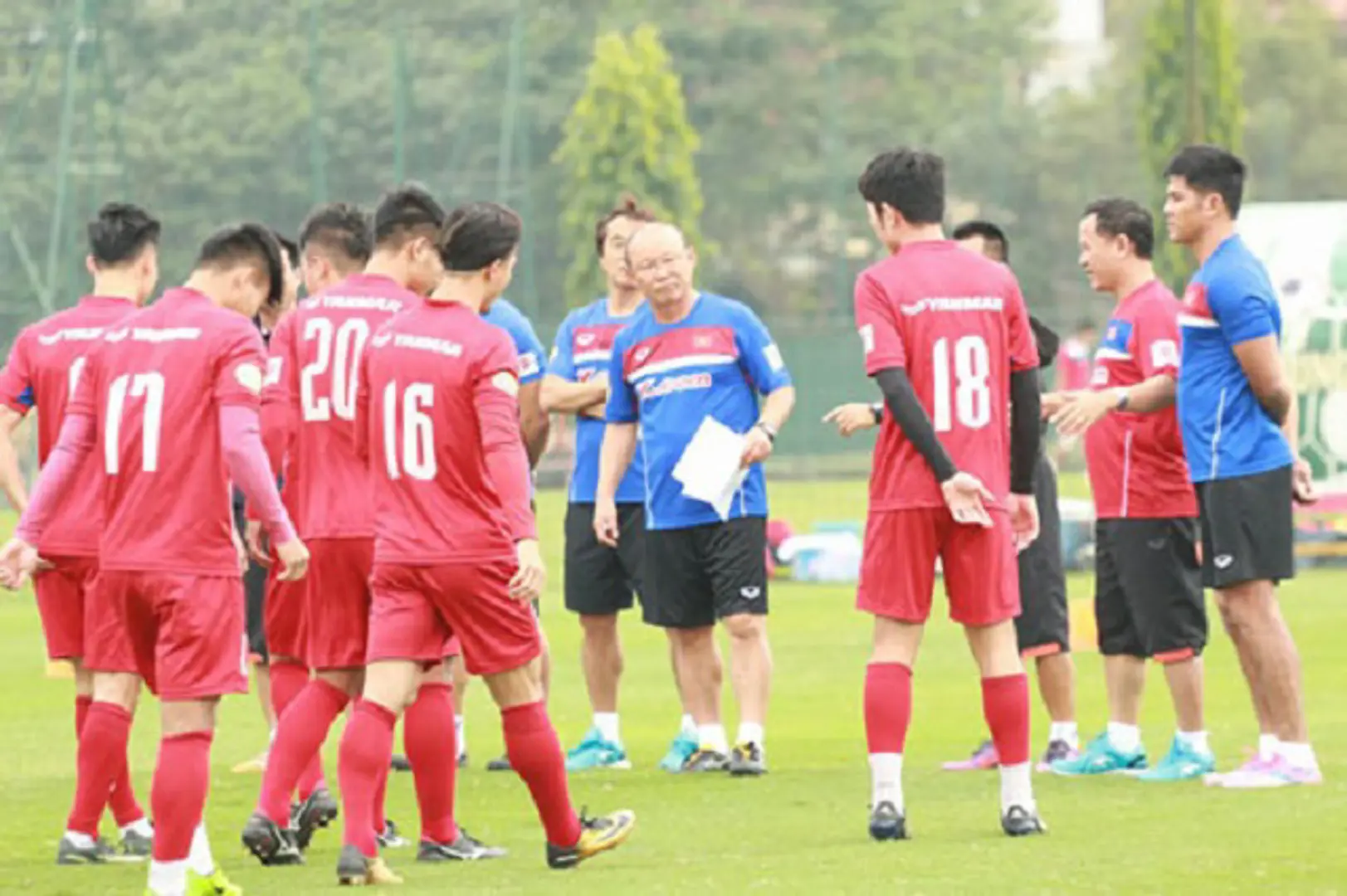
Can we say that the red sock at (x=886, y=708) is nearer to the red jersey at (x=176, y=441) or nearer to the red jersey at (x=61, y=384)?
the red jersey at (x=176, y=441)

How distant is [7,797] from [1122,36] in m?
77.5

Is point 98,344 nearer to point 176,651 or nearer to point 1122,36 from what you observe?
point 176,651

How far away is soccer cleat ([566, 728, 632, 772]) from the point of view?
13.4 m

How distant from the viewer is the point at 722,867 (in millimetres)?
9453

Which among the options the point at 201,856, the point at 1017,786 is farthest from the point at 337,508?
the point at 1017,786

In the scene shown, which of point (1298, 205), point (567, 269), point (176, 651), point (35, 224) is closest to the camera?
point (176, 651)

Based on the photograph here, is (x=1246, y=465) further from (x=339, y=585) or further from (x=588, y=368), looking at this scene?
(x=339, y=585)

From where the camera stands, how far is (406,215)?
10156 mm

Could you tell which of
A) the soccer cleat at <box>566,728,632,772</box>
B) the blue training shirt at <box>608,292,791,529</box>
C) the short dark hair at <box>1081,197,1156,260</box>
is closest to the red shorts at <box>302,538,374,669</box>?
the blue training shirt at <box>608,292,791,529</box>

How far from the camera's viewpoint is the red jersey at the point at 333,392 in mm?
10086

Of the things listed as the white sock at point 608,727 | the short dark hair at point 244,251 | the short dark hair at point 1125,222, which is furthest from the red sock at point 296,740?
the short dark hair at point 1125,222

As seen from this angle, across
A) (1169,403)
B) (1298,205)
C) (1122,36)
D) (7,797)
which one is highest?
(1122,36)

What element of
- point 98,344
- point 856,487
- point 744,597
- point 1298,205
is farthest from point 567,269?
point 98,344

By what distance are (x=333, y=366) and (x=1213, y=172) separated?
3.76 meters
